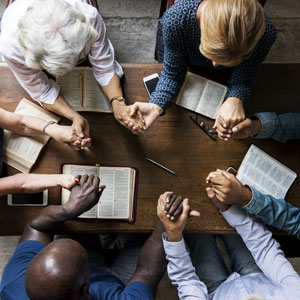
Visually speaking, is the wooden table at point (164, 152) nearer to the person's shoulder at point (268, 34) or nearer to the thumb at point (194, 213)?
the thumb at point (194, 213)

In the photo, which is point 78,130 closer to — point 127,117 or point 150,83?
point 127,117

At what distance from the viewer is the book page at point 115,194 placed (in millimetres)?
1906

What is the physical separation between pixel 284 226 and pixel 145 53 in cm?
204

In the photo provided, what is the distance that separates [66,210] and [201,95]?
3.70ft

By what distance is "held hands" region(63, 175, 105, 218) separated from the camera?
1.79 meters

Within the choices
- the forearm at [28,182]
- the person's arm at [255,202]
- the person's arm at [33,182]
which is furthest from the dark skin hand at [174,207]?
the forearm at [28,182]

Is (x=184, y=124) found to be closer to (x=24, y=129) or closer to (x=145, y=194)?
(x=145, y=194)

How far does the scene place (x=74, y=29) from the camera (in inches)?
60.2

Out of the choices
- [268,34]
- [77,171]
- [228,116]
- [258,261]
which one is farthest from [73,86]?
[258,261]

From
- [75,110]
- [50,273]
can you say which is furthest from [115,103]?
[50,273]

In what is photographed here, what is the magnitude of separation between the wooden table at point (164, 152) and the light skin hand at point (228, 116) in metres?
0.12

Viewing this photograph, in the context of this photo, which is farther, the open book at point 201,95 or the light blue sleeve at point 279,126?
the open book at point 201,95

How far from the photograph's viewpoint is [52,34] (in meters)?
1.50

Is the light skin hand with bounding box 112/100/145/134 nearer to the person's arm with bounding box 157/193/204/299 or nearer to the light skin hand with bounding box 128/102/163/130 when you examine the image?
the light skin hand with bounding box 128/102/163/130
